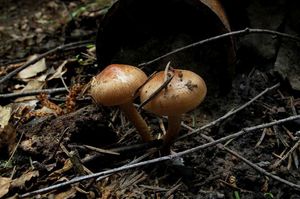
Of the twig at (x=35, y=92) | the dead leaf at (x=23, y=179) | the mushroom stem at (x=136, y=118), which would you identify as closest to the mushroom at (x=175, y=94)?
the mushroom stem at (x=136, y=118)

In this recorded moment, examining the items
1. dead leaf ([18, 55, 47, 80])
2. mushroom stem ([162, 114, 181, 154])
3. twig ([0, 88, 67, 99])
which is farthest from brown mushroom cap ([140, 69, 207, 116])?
dead leaf ([18, 55, 47, 80])

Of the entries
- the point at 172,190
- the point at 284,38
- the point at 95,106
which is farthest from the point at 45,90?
the point at 284,38

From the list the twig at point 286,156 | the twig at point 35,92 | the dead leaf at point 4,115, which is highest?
the twig at point 35,92

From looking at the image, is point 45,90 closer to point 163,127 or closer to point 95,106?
point 95,106

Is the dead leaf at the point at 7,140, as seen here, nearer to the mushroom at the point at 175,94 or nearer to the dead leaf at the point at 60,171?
the dead leaf at the point at 60,171

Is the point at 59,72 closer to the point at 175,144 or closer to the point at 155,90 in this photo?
the point at 175,144

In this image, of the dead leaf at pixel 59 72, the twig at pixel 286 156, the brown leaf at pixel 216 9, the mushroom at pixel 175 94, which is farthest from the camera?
the dead leaf at pixel 59 72

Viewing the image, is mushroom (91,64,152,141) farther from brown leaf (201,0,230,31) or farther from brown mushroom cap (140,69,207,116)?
brown leaf (201,0,230,31)
